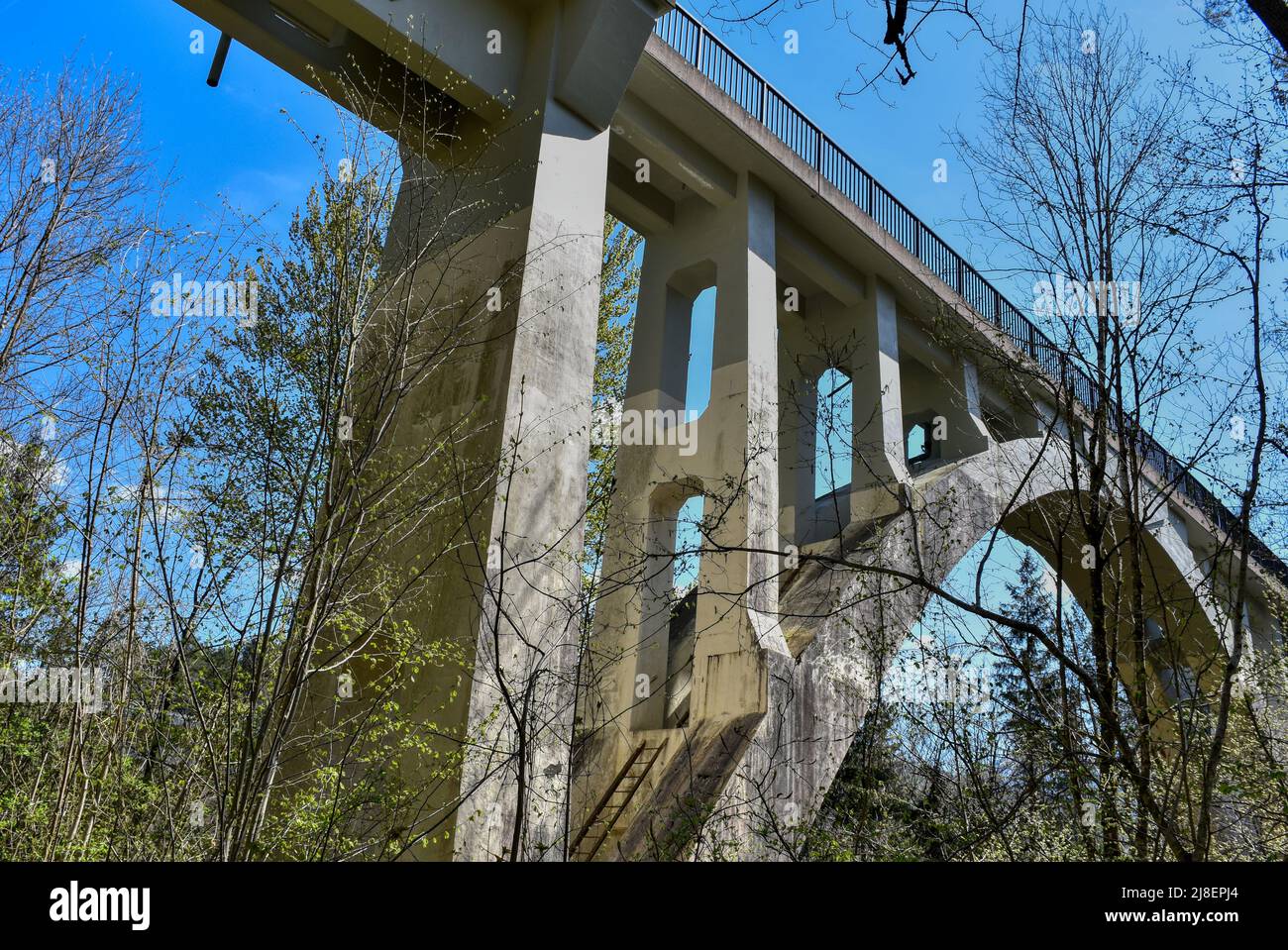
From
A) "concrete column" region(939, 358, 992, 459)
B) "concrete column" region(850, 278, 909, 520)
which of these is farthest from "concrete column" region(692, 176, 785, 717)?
"concrete column" region(939, 358, 992, 459)

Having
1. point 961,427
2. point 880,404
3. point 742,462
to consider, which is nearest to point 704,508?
point 742,462

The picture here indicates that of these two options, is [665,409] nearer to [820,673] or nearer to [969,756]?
[820,673]

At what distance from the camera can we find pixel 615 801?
962cm

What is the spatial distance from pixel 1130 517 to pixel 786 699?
5750 mm

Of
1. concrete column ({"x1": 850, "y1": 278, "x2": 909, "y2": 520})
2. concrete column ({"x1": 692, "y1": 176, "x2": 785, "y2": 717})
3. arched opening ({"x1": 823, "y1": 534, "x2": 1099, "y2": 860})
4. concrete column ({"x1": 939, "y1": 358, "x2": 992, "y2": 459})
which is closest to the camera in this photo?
arched opening ({"x1": 823, "y1": 534, "x2": 1099, "y2": 860})

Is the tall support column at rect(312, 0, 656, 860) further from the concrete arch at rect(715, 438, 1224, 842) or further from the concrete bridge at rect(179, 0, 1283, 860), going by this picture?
the concrete arch at rect(715, 438, 1224, 842)

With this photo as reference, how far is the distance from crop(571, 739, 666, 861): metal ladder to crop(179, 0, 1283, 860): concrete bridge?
30 millimetres

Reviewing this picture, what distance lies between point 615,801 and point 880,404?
6.00 metres

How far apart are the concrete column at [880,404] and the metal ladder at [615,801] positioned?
15.6 feet

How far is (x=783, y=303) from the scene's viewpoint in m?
14.1

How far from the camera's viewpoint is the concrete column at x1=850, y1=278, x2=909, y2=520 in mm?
12516

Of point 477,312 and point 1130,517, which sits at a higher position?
point 477,312

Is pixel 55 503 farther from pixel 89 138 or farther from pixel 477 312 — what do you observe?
pixel 477 312
